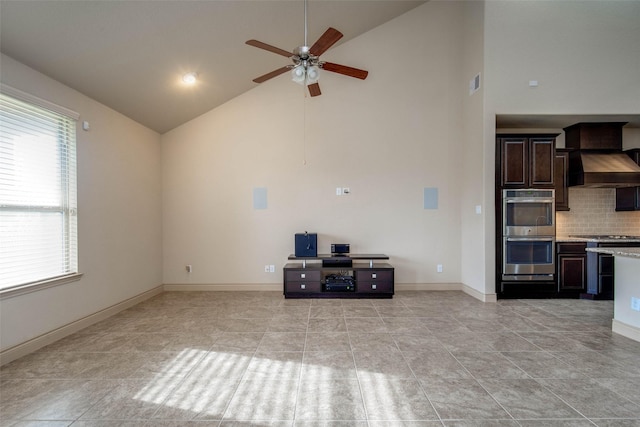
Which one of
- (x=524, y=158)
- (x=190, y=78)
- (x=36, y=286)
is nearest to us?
(x=36, y=286)

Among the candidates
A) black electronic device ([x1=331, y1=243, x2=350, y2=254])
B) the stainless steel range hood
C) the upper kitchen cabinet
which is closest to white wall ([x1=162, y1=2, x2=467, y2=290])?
black electronic device ([x1=331, y1=243, x2=350, y2=254])

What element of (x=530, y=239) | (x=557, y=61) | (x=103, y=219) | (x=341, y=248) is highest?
(x=557, y=61)

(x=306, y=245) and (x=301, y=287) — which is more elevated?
(x=306, y=245)

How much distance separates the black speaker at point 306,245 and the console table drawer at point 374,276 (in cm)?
78

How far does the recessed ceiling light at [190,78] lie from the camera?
3.81 meters

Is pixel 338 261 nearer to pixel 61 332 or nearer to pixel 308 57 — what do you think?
pixel 308 57

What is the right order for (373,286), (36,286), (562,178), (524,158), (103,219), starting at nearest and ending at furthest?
(36,286) < (103,219) < (524,158) < (373,286) < (562,178)

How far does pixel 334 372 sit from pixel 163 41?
379 cm

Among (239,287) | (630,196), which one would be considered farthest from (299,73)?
(630,196)

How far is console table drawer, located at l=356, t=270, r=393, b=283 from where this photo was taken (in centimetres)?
441

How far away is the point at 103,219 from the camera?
360 centimetres

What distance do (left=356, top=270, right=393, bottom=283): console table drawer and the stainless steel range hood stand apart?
3304mm

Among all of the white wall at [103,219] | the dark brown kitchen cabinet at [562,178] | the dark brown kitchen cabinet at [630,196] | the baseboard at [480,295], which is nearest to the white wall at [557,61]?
the baseboard at [480,295]

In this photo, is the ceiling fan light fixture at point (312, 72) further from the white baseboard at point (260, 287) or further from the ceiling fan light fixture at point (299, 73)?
the white baseboard at point (260, 287)
